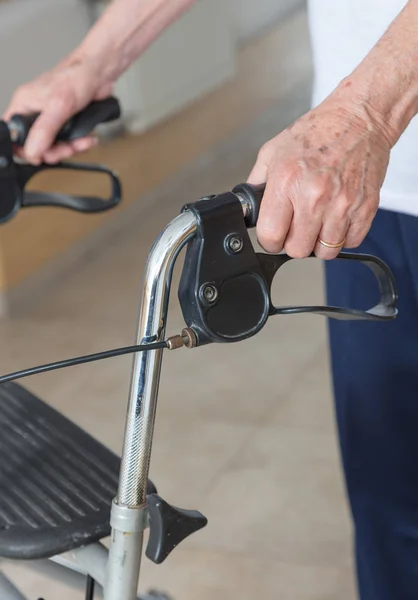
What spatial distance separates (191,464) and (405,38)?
1.41m

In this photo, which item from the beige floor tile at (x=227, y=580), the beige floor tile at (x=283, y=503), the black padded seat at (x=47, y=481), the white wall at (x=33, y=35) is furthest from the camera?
the white wall at (x=33, y=35)

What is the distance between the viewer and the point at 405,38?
34.7 inches

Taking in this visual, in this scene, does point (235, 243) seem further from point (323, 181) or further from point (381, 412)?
point (381, 412)

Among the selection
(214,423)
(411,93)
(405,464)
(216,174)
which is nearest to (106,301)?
(214,423)

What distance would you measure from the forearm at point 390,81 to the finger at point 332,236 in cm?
11

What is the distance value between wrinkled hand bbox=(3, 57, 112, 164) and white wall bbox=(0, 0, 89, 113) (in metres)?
1.58

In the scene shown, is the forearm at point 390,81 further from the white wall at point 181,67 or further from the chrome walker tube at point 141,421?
the white wall at point 181,67

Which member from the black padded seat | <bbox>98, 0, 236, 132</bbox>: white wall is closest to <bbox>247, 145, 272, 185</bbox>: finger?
the black padded seat

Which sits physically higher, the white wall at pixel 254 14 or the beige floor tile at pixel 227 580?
the white wall at pixel 254 14

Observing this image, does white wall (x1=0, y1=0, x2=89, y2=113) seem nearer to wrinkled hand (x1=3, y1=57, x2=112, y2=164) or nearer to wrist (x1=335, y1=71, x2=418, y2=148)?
wrinkled hand (x1=3, y1=57, x2=112, y2=164)

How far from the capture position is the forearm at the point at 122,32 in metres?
1.28

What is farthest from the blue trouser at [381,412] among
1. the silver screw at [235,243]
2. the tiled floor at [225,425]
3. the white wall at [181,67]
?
the white wall at [181,67]

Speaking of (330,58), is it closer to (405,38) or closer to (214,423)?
(405,38)

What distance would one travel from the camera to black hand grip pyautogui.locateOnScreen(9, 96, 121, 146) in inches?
46.5
